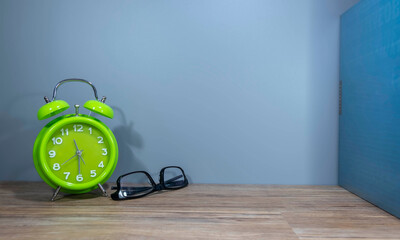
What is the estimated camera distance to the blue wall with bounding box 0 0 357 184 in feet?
5.01

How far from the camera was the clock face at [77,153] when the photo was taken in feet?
4.16

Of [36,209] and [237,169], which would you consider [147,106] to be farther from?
[36,209]

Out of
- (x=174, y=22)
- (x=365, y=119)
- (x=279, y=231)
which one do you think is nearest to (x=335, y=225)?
(x=279, y=231)

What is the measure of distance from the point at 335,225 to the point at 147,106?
3.01ft

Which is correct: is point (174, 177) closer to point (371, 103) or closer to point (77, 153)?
point (77, 153)

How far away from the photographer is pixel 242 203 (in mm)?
1218

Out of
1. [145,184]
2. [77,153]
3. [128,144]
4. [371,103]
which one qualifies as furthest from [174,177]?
[371,103]

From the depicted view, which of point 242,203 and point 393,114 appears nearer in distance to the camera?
point 393,114

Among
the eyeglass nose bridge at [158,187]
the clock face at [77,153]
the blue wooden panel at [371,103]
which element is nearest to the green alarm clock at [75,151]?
the clock face at [77,153]

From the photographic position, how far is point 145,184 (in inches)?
60.2

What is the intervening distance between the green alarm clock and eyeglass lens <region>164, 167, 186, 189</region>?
0.95 ft

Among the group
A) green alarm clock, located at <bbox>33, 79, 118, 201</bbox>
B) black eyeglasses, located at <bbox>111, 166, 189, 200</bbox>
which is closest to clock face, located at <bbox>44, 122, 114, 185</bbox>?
green alarm clock, located at <bbox>33, 79, 118, 201</bbox>

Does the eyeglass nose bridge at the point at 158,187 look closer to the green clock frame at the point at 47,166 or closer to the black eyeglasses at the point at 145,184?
the black eyeglasses at the point at 145,184

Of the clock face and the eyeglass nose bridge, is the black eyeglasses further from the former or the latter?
the clock face
